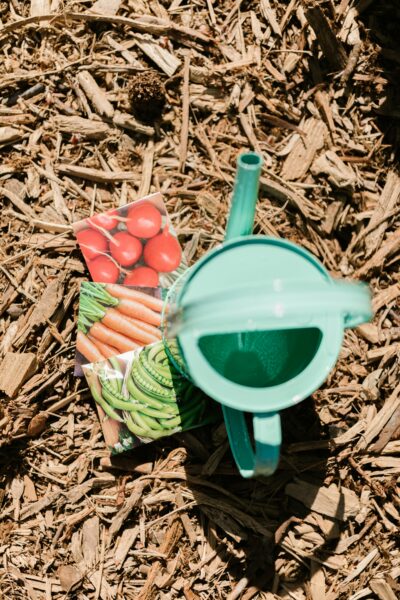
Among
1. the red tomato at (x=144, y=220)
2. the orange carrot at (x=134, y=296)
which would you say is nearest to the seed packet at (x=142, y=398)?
the orange carrot at (x=134, y=296)

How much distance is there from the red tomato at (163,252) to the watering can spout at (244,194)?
35 centimetres

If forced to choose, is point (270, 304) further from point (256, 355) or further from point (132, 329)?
point (132, 329)

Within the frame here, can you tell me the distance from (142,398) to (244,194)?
0.63 m

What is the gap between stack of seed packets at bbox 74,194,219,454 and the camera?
1588mm

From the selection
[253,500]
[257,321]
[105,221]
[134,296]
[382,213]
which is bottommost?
[253,500]

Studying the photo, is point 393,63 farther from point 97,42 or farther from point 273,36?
point 97,42

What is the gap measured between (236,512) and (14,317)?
2.61 ft

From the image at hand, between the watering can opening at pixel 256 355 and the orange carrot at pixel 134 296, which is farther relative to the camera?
the orange carrot at pixel 134 296

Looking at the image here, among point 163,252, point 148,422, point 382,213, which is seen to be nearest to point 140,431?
point 148,422

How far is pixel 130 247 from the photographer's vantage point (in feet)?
5.47

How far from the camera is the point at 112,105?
1.77 meters

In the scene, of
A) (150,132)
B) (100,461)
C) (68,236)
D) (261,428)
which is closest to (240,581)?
(100,461)

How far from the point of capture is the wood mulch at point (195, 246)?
162cm

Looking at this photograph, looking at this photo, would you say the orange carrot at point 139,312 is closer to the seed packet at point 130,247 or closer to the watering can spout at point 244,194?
the seed packet at point 130,247
